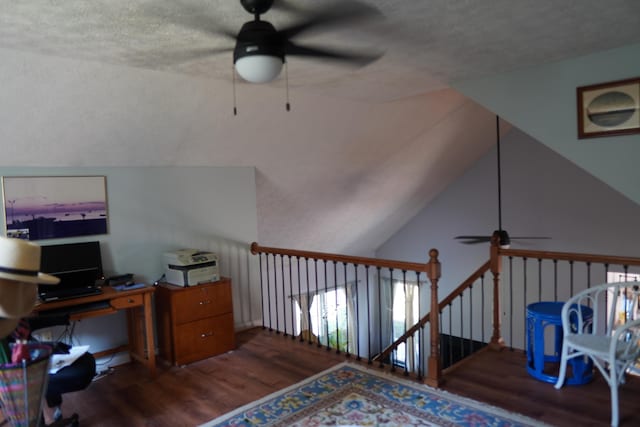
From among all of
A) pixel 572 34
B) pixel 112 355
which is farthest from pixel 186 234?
pixel 572 34

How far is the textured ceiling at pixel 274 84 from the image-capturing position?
8.25ft

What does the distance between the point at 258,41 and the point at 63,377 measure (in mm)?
2333

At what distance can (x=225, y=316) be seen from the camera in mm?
4457

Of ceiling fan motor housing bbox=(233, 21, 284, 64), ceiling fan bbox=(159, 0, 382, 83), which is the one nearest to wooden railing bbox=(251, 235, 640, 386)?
ceiling fan bbox=(159, 0, 382, 83)

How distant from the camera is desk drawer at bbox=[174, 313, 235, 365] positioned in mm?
4137

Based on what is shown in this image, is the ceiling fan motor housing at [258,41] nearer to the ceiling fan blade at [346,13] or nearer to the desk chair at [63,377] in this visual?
the ceiling fan blade at [346,13]

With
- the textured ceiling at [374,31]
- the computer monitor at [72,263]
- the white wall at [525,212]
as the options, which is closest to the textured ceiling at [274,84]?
the textured ceiling at [374,31]

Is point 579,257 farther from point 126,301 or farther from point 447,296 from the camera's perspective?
point 126,301

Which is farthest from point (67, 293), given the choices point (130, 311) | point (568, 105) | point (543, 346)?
point (568, 105)

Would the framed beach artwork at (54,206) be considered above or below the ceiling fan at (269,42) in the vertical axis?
below

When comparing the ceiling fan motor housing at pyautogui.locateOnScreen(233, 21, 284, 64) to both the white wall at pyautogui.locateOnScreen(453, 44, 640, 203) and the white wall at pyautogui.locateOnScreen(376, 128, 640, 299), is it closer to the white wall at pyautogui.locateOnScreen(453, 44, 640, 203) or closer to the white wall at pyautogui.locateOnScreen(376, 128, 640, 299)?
the white wall at pyautogui.locateOnScreen(453, 44, 640, 203)

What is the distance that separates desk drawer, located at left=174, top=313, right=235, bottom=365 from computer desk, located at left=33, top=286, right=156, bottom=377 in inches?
10.8

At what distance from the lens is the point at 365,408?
3.23 m

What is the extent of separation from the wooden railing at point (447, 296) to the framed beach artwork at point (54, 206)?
180 cm
